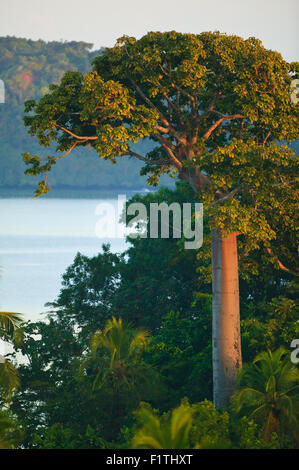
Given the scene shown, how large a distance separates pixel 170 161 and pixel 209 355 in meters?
5.15

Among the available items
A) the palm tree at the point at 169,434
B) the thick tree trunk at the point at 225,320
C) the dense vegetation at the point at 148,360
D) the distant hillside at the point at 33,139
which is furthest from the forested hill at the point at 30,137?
the palm tree at the point at 169,434

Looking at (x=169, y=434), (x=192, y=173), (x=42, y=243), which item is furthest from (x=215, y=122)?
(x=42, y=243)

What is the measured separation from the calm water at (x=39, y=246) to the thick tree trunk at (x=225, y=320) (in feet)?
82.6

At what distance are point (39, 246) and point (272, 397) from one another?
87.1 metres

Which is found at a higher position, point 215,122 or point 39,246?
point 39,246

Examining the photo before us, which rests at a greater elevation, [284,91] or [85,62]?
[85,62]

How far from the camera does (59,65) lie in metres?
127

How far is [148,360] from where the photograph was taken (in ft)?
66.8

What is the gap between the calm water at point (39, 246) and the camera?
6775cm

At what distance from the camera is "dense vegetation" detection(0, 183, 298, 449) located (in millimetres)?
12953

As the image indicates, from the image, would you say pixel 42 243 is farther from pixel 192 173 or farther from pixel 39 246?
pixel 192 173
